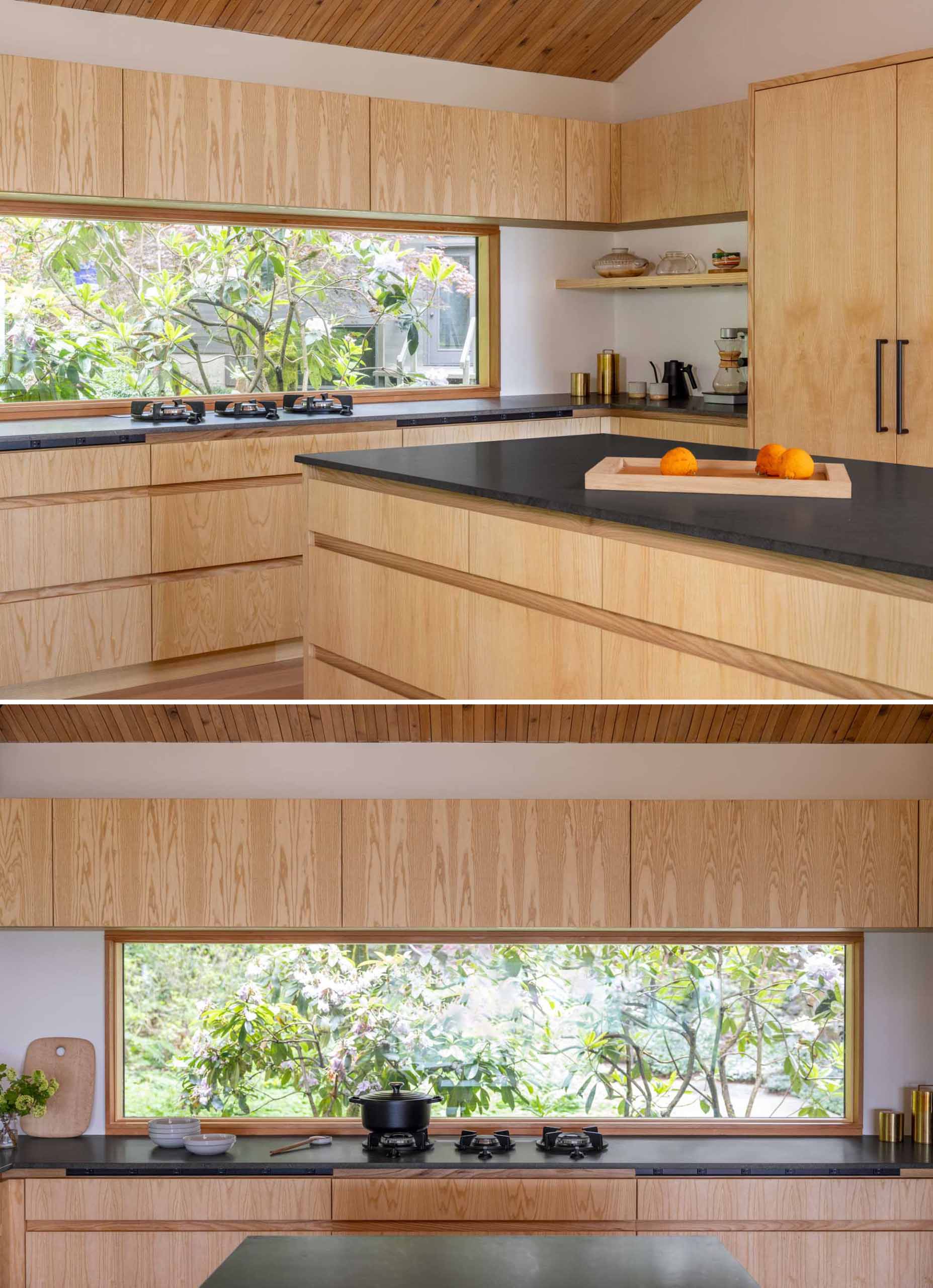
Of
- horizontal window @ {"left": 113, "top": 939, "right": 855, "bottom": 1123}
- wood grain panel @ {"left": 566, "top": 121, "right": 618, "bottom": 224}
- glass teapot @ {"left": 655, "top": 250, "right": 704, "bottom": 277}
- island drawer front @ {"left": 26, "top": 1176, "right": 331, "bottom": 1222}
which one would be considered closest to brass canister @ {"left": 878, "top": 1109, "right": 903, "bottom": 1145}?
horizontal window @ {"left": 113, "top": 939, "right": 855, "bottom": 1123}

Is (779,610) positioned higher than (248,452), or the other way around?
(248,452)

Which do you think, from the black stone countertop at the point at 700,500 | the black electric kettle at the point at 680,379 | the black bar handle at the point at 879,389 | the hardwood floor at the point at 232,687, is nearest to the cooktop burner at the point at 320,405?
the hardwood floor at the point at 232,687

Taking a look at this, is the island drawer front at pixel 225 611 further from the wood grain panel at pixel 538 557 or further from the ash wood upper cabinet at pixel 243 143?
the wood grain panel at pixel 538 557

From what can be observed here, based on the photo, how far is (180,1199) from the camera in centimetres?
459

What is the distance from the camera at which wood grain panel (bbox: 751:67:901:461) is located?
5.09m

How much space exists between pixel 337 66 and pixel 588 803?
3.68m

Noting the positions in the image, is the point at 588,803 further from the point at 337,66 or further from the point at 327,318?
the point at 337,66

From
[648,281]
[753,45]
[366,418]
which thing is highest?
[753,45]

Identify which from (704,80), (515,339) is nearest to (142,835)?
(515,339)

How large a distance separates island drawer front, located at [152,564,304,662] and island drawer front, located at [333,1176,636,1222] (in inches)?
85.1

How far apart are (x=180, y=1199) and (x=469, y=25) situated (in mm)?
5311

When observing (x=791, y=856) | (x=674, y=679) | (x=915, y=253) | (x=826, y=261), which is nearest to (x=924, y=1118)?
(x=791, y=856)

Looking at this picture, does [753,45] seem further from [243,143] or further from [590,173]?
[243,143]

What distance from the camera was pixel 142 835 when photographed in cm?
473
